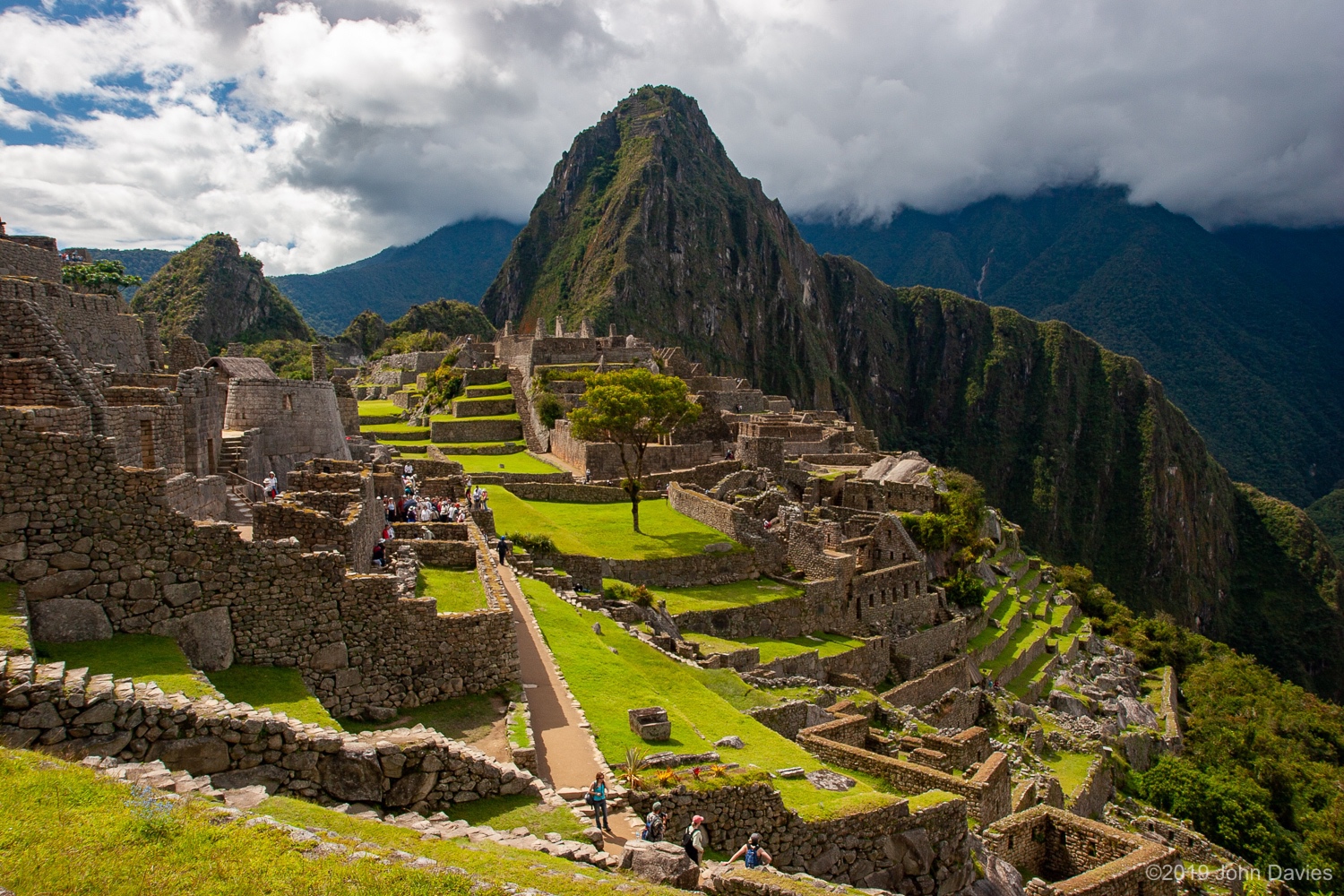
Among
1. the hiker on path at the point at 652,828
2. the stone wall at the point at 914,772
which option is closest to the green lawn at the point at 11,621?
the hiker on path at the point at 652,828

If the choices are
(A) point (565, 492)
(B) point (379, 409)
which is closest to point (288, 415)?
(A) point (565, 492)

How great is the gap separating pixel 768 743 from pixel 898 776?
280 centimetres

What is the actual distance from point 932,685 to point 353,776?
79.1 ft

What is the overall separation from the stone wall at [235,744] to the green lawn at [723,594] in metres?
16.1

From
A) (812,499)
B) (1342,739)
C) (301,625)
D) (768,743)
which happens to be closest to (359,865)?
(301,625)

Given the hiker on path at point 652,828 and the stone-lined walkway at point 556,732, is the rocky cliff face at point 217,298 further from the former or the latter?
the hiker on path at point 652,828

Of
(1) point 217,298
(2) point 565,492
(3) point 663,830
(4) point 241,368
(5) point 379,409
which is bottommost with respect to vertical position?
(3) point 663,830

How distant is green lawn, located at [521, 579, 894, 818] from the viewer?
39.1ft

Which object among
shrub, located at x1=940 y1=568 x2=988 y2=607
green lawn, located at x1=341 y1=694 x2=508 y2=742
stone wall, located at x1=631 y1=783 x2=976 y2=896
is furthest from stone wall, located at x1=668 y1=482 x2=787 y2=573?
green lawn, located at x1=341 y1=694 x2=508 y2=742

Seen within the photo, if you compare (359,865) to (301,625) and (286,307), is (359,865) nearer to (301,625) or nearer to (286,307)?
(301,625)

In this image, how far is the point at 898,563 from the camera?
32.5m

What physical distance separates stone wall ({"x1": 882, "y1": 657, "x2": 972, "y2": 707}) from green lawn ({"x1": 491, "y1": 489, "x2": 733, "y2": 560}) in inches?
318

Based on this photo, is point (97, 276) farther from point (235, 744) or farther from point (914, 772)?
point (914, 772)

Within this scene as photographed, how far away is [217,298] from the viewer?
128375 millimetres
